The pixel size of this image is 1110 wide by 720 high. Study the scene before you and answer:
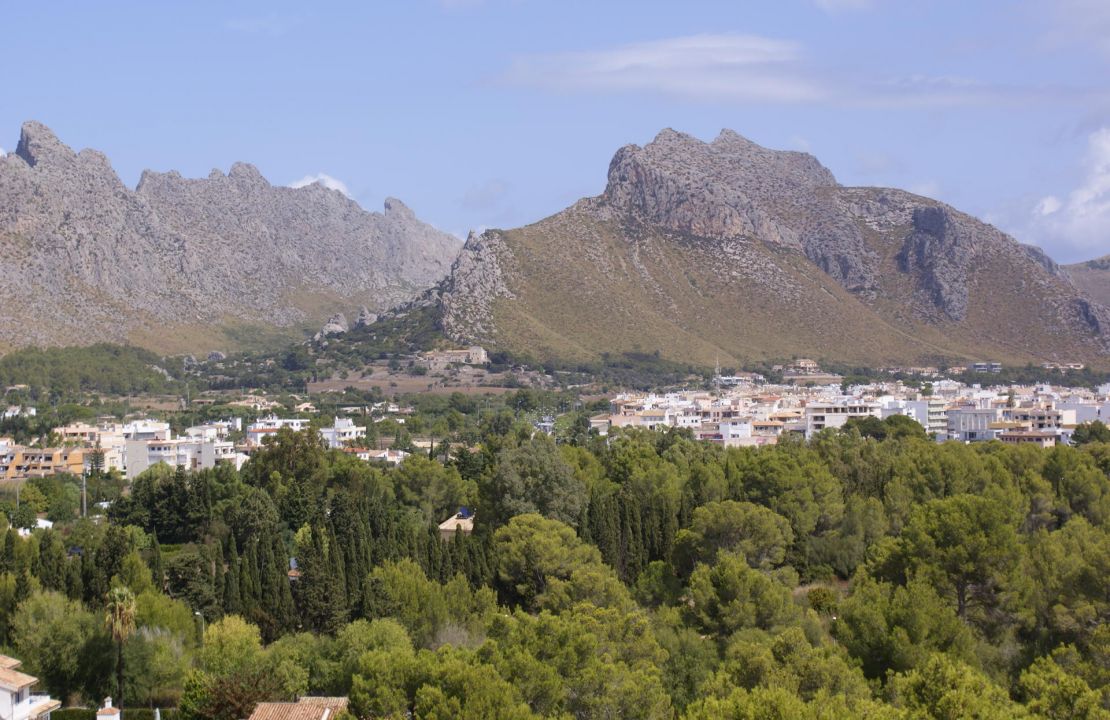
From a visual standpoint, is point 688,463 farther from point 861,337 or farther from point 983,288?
point 983,288

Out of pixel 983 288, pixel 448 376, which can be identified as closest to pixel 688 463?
pixel 448 376

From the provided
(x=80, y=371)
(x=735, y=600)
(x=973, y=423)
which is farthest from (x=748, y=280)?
(x=735, y=600)

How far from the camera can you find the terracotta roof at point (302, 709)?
29.2 m

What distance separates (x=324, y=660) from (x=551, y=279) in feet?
401

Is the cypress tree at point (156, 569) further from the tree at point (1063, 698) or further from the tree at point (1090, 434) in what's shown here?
the tree at point (1090, 434)

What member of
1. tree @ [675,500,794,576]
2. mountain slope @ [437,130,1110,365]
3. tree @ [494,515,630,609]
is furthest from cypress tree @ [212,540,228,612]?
mountain slope @ [437,130,1110,365]

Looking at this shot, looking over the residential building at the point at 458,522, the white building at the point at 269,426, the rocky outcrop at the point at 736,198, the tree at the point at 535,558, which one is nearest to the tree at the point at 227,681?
the tree at the point at 535,558

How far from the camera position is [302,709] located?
97.0 ft

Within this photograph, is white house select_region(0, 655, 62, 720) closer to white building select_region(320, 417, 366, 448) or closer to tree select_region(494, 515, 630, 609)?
tree select_region(494, 515, 630, 609)

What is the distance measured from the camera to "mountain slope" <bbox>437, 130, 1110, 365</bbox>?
502 ft

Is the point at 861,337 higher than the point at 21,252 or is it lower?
lower

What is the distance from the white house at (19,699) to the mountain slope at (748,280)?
112184 mm

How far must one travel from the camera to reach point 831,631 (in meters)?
36.0

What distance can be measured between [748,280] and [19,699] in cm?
13742
